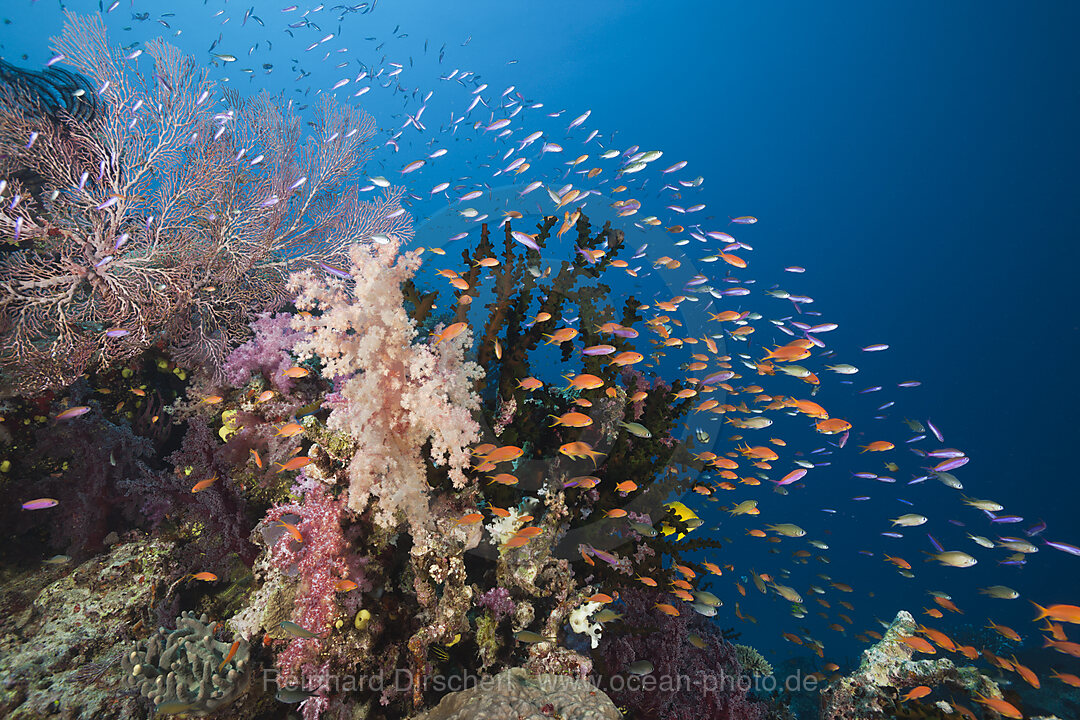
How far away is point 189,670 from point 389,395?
2.42 m

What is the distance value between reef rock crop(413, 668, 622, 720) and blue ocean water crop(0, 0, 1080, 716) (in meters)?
31.5

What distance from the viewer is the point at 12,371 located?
14.6ft

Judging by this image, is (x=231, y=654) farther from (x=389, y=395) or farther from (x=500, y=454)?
(x=500, y=454)

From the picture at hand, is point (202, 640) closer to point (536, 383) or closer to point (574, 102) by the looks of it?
point (536, 383)

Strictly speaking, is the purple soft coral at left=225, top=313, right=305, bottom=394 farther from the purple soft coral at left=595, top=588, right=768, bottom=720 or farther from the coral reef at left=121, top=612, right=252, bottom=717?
the purple soft coral at left=595, top=588, right=768, bottom=720

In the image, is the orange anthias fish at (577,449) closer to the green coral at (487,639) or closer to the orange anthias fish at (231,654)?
the green coral at (487,639)

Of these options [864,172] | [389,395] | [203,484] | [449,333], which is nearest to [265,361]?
[203,484]

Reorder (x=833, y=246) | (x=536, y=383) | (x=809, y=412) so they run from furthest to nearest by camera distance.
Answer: (x=833, y=246) → (x=809, y=412) → (x=536, y=383)

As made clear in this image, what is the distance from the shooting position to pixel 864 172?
198ft

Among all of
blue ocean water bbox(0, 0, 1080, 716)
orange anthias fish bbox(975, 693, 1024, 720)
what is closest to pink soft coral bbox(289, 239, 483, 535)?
orange anthias fish bbox(975, 693, 1024, 720)

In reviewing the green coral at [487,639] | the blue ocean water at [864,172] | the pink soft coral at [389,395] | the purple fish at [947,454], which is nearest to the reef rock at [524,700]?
the green coral at [487,639]

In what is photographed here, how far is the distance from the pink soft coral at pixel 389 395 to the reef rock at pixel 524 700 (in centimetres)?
115

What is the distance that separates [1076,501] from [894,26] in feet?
190

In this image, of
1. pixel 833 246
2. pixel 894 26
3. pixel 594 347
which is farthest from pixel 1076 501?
pixel 594 347
